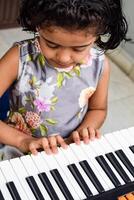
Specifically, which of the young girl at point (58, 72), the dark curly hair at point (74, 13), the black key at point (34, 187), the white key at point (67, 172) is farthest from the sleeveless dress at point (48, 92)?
the black key at point (34, 187)

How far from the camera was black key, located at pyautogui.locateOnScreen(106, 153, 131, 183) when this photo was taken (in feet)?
3.74

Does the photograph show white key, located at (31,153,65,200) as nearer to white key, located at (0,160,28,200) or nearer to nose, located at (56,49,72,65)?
white key, located at (0,160,28,200)

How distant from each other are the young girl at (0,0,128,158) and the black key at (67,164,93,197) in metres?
0.07

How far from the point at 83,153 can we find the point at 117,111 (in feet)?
4.54

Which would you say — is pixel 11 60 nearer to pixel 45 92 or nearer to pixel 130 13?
pixel 45 92

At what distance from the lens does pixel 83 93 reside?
1.43m

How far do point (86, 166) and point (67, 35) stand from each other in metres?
0.34

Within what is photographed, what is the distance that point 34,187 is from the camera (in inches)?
41.4

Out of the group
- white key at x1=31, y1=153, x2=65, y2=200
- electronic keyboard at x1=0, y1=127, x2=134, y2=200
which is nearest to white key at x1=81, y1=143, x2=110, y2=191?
electronic keyboard at x1=0, y1=127, x2=134, y2=200

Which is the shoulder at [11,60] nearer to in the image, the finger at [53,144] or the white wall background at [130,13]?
the finger at [53,144]

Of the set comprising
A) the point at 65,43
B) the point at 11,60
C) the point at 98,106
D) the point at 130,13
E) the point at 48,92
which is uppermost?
the point at 65,43

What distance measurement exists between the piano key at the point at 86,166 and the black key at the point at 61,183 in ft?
0.24

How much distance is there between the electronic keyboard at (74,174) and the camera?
3.44ft

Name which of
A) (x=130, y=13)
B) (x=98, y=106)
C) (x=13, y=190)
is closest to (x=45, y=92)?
(x=98, y=106)
